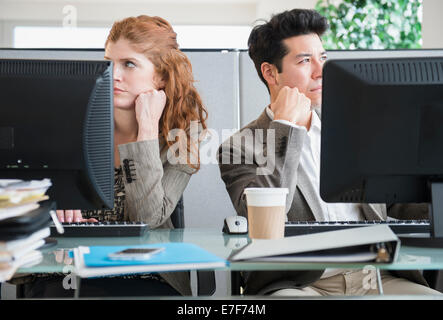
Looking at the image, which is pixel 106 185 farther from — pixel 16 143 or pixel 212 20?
pixel 212 20

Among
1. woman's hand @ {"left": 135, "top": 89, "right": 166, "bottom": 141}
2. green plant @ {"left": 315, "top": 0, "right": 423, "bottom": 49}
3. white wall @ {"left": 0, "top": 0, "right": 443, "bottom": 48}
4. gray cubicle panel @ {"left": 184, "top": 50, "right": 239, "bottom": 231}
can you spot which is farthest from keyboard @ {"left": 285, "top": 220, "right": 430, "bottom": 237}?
white wall @ {"left": 0, "top": 0, "right": 443, "bottom": 48}

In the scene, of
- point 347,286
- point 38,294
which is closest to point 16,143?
point 38,294

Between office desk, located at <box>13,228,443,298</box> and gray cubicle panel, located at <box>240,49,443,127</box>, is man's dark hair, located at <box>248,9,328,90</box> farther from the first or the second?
office desk, located at <box>13,228,443,298</box>

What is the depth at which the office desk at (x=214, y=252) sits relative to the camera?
0.85m

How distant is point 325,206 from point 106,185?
2.51 ft

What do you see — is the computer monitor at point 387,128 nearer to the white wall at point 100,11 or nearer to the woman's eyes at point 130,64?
the woman's eyes at point 130,64

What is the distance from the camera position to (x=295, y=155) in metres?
1.48

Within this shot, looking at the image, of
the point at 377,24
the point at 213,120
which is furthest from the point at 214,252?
the point at 377,24

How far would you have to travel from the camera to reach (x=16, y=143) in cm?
112

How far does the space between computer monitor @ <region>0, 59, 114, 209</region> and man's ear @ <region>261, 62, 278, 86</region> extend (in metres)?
0.99

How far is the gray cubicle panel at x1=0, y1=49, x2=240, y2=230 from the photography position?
2266 millimetres

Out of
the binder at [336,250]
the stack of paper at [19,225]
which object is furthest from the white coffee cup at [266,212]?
the stack of paper at [19,225]

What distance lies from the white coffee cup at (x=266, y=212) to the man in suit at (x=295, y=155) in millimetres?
119

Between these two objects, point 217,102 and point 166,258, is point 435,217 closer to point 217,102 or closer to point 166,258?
point 166,258
